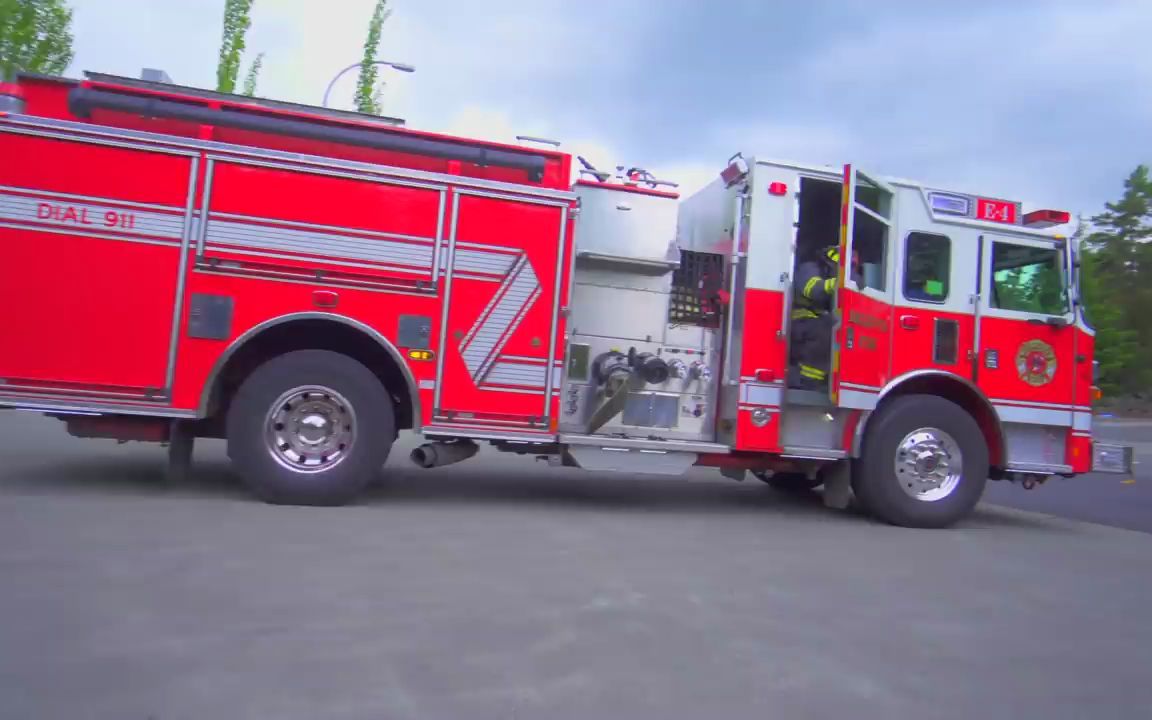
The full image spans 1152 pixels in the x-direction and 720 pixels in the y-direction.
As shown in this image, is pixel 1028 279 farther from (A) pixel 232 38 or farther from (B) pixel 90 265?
(A) pixel 232 38

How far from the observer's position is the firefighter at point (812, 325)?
7.17 m

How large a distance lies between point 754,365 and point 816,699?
3970 mm

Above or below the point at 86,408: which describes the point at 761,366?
above

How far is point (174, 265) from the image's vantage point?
20.4ft

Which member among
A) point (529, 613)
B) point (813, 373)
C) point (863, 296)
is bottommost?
point (529, 613)

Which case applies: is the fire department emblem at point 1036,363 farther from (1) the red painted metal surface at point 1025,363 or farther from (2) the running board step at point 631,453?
(2) the running board step at point 631,453

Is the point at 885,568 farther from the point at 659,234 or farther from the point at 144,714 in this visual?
the point at 144,714

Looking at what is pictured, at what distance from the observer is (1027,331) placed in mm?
7582

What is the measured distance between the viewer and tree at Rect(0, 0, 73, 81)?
17.4 m

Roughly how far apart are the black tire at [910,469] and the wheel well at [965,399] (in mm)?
105

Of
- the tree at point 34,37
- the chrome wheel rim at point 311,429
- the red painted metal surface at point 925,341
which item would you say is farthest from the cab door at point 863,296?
the tree at point 34,37

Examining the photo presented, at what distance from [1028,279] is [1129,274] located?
51.9 meters

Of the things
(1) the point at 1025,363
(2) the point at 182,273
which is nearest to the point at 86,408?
(2) the point at 182,273

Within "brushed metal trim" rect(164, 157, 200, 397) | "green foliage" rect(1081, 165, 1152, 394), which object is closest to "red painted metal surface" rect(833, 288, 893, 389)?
"brushed metal trim" rect(164, 157, 200, 397)
